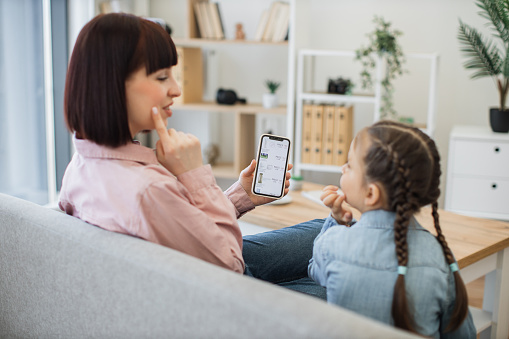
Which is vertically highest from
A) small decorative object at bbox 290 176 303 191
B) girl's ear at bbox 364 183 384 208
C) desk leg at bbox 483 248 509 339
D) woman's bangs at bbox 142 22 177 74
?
woman's bangs at bbox 142 22 177 74

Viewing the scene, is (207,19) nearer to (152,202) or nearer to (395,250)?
(152,202)

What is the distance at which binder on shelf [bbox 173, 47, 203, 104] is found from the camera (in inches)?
158

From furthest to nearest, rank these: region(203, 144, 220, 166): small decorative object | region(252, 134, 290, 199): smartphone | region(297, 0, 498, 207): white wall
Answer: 1. region(203, 144, 220, 166): small decorative object
2. region(297, 0, 498, 207): white wall
3. region(252, 134, 290, 199): smartphone

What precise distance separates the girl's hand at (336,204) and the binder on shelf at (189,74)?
8.87 ft

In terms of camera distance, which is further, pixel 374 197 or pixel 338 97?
pixel 338 97

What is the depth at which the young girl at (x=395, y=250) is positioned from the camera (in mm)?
1147

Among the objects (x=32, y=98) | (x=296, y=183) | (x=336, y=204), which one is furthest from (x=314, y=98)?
(x=336, y=204)

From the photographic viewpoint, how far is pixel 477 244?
6.33ft

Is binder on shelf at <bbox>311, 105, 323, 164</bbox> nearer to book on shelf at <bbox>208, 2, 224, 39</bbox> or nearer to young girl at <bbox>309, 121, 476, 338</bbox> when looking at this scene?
book on shelf at <bbox>208, 2, 224, 39</bbox>

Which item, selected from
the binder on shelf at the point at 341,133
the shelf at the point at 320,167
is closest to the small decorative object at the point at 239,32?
the binder on shelf at the point at 341,133

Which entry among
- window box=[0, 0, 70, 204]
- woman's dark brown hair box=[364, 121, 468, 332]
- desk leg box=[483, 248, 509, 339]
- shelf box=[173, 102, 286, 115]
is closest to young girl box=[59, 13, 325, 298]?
woman's dark brown hair box=[364, 121, 468, 332]

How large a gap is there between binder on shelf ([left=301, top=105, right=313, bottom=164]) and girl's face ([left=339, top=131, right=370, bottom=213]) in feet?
8.36

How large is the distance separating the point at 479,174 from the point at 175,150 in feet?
8.48

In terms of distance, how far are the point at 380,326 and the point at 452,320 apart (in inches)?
15.7
